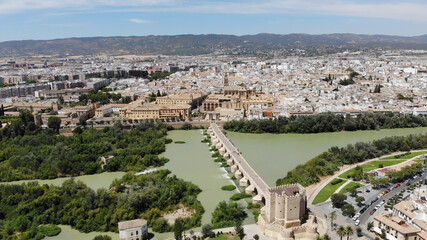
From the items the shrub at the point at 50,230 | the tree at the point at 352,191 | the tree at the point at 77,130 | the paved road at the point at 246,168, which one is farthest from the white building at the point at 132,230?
the tree at the point at 77,130

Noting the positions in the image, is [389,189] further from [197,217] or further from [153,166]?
[153,166]

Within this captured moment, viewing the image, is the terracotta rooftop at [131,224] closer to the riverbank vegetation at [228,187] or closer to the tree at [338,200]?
the riverbank vegetation at [228,187]

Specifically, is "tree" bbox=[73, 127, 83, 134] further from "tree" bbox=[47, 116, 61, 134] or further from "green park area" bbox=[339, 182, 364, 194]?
"green park area" bbox=[339, 182, 364, 194]

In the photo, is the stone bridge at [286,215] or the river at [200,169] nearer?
the stone bridge at [286,215]

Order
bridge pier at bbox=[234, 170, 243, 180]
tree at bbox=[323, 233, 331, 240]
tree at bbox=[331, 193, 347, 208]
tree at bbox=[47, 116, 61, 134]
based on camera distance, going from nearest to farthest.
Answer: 1. tree at bbox=[323, 233, 331, 240]
2. tree at bbox=[331, 193, 347, 208]
3. bridge pier at bbox=[234, 170, 243, 180]
4. tree at bbox=[47, 116, 61, 134]

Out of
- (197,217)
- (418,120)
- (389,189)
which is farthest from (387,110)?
(197,217)

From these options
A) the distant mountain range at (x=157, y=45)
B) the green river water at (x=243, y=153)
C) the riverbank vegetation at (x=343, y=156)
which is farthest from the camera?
the distant mountain range at (x=157, y=45)

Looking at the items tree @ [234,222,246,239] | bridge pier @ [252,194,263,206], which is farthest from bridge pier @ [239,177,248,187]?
tree @ [234,222,246,239]
